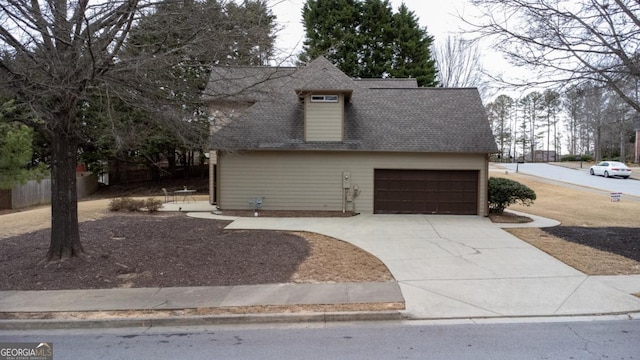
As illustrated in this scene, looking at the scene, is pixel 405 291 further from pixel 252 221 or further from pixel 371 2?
pixel 371 2

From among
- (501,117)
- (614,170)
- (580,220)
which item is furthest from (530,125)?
(580,220)

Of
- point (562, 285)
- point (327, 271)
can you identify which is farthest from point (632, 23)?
point (327, 271)

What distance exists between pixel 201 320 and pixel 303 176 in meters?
11.7

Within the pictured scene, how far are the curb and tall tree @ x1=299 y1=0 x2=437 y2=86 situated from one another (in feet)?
103

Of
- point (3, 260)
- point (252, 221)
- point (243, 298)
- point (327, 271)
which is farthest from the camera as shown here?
point (252, 221)

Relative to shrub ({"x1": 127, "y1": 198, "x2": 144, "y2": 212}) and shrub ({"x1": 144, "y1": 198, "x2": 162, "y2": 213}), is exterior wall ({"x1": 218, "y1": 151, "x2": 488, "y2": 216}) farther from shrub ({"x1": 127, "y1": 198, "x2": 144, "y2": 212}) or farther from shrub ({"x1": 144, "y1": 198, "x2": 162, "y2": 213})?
shrub ({"x1": 127, "y1": 198, "x2": 144, "y2": 212})

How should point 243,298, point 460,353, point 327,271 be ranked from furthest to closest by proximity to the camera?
point 327,271 → point 243,298 → point 460,353

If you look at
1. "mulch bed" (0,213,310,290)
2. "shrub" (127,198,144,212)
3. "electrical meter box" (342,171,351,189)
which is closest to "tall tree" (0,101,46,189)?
"shrub" (127,198,144,212)

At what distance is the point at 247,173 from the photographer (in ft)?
58.2

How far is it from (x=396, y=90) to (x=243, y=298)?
619 inches

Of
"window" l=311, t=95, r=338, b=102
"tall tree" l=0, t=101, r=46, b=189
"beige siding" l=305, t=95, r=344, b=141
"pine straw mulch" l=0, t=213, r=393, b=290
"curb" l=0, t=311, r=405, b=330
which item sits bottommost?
"curb" l=0, t=311, r=405, b=330

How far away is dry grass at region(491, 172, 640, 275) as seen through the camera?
30.5 ft

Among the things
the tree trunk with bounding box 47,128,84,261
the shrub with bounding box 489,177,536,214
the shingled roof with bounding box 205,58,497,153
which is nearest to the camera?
the tree trunk with bounding box 47,128,84,261

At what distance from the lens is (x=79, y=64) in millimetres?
7430
